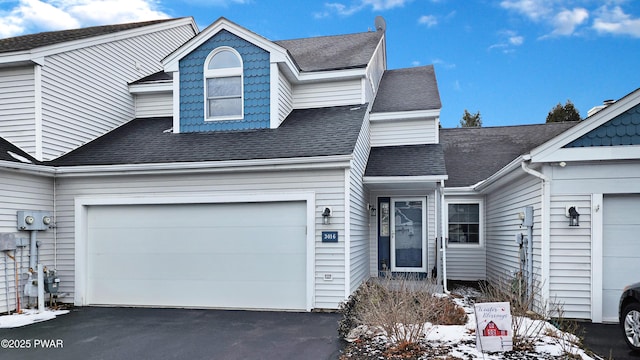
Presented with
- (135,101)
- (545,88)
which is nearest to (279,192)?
(135,101)

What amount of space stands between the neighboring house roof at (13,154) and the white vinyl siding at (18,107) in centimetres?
12

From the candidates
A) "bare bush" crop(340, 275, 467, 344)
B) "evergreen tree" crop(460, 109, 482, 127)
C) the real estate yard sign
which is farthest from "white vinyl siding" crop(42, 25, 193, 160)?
"evergreen tree" crop(460, 109, 482, 127)

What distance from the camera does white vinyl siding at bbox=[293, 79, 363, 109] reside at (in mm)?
10297

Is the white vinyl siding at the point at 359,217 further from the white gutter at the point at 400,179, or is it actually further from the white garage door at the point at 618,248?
the white garage door at the point at 618,248

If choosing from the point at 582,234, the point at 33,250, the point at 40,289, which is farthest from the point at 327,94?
the point at 40,289

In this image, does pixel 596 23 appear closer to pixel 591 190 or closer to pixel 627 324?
pixel 591 190

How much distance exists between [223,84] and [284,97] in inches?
56.5

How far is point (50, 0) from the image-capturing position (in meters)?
14.1

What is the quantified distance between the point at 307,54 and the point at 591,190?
8.34 meters

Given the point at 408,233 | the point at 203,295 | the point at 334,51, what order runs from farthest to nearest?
the point at 334,51 → the point at 408,233 → the point at 203,295

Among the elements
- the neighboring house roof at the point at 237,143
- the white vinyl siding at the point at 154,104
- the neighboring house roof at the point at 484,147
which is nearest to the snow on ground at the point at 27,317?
the neighboring house roof at the point at 237,143

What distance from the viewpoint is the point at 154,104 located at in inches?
451

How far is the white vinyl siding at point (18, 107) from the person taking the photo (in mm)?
8461

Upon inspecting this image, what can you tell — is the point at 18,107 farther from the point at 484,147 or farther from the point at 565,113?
the point at 565,113
